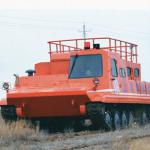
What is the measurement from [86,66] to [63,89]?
154 centimetres

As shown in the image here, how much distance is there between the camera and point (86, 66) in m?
20.7

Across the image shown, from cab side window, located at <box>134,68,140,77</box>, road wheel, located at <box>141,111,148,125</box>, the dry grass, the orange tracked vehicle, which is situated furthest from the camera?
road wheel, located at <box>141,111,148,125</box>

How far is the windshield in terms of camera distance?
2048 centimetres

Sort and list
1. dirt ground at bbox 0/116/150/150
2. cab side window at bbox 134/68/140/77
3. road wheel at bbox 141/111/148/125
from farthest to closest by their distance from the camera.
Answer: road wheel at bbox 141/111/148/125 < cab side window at bbox 134/68/140/77 < dirt ground at bbox 0/116/150/150

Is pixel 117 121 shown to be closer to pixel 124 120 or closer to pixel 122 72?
pixel 124 120

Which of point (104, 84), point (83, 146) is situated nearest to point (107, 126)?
point (104, 84)

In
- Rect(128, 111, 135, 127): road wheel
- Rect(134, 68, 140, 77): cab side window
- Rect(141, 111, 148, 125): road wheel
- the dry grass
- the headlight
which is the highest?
Rect(134, 68, 140, 77): cab side window

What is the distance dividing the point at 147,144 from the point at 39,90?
6685mm

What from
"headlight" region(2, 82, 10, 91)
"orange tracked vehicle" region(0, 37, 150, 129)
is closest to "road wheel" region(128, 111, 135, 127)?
"orange tracked vehicle" region(0, 37, 150, 129)

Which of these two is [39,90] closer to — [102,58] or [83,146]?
[102,58]

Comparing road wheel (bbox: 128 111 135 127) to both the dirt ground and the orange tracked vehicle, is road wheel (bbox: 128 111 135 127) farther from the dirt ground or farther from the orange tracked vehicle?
the dirt ground

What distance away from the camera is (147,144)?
13.7m

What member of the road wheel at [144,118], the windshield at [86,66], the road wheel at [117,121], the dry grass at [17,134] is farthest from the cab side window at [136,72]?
the dry grass at [17,134]

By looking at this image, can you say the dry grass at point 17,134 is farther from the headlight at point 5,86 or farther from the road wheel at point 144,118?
the road wheel at point 144,118
